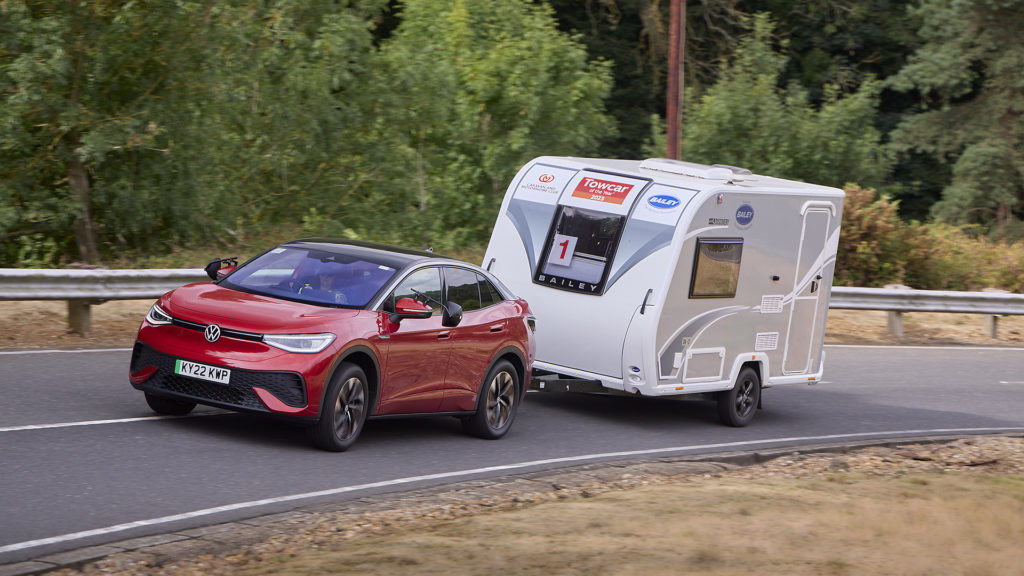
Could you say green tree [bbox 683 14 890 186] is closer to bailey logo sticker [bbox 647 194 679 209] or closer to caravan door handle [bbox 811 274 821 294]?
caravan door handle [bbox 811 274 821 294]

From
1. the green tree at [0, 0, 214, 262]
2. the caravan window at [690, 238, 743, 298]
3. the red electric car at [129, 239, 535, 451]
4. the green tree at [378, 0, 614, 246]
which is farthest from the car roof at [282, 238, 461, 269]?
the green tree at [378, 0, 614, 246]

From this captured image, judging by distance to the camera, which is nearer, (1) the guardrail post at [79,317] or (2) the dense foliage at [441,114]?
(1) the guardrail post at [79,317]

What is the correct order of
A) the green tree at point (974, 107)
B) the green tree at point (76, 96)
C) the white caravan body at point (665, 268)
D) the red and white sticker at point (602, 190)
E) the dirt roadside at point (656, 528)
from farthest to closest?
the green tree at point (974, 107) < the green tree at point (76, 96) < the red and white sticker at point (602, 190) < the white caravan body at point (665, 268) < the dirt roadside at point (656, 528)

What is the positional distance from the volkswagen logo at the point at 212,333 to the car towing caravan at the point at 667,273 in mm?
4538

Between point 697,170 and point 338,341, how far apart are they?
554cm

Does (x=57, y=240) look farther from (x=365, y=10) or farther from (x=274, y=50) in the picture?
(x=365, y=10)

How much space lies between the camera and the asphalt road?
7781 mm

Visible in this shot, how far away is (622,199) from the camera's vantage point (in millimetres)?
13250

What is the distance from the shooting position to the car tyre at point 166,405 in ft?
34.1

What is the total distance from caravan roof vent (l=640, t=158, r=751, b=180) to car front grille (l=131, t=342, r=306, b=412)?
18.7 feet

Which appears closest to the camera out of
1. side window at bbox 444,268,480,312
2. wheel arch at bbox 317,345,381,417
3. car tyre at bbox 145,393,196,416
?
wheel arch at bbox 317,345,381,417

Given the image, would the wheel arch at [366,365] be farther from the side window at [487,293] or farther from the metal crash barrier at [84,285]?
the metal crash barrier at [84,285]

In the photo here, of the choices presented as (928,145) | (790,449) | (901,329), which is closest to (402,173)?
(901,329)

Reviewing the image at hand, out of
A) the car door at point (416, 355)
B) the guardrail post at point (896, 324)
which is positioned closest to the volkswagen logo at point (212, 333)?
the car door at point (416, 355)
